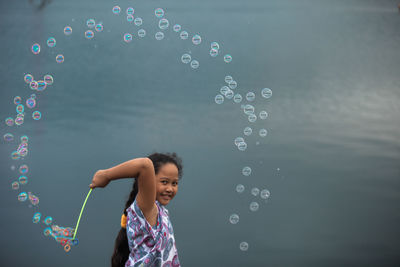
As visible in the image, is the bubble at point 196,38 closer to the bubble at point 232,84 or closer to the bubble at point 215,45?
the bubble at point 215,45

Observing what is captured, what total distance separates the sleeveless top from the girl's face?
0.12 meters

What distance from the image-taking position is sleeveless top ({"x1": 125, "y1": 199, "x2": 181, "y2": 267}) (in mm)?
1578

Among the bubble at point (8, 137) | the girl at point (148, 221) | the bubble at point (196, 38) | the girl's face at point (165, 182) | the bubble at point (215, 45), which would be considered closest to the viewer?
the girl at point (148, 221)

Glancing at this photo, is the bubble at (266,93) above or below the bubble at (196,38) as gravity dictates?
below

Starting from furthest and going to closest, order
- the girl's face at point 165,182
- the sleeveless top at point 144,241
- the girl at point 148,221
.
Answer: the girl's face at point 165,182
the sleeveless top at point 144,241
the girl at point 148,221

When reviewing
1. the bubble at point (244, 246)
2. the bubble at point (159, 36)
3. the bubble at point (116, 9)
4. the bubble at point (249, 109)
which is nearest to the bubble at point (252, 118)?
the bubble at point (249, 109)

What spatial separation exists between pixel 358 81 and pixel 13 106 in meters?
3.05

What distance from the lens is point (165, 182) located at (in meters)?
1.75

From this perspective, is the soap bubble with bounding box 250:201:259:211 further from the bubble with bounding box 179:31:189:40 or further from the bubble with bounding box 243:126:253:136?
the bubble with bounding box 179:31:189:40

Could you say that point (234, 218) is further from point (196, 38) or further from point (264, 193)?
point (196, 38)

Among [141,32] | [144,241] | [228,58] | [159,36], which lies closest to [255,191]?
[228,58]

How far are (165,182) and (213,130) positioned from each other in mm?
2168

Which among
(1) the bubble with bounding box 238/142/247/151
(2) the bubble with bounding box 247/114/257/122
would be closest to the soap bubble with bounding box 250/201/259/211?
(1) the bubble with bounding box 238/142/247/151

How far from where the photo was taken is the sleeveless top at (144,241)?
158 cm
